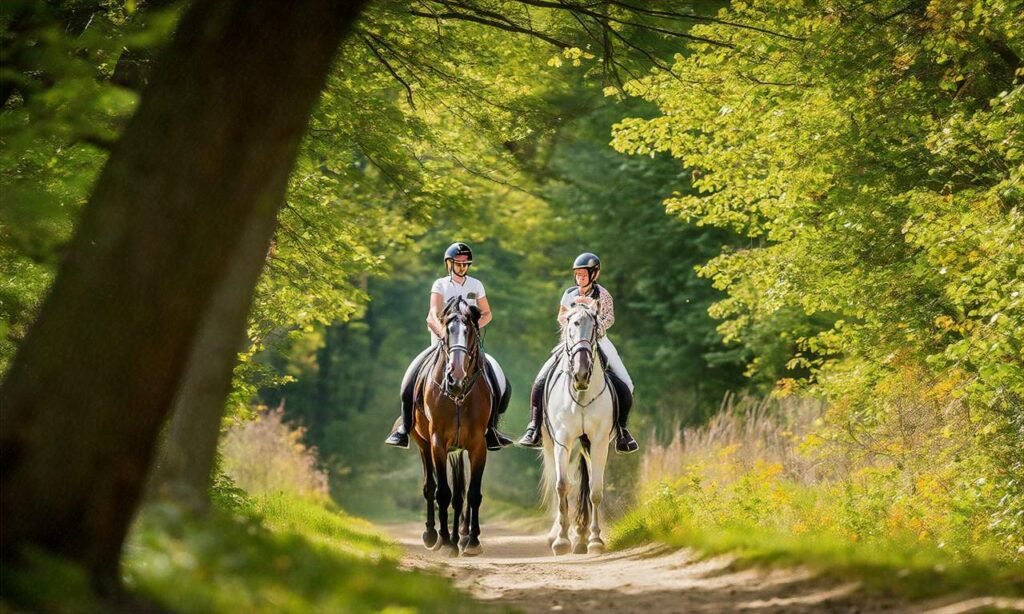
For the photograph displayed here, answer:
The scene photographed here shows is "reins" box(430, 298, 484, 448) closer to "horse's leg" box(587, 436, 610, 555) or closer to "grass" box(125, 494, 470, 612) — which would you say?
"horse's leg" box(587, 436, 610, 555)

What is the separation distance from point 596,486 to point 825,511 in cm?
259

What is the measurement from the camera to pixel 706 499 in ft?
46.9

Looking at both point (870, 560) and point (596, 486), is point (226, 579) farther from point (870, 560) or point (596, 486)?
point (596, 486)

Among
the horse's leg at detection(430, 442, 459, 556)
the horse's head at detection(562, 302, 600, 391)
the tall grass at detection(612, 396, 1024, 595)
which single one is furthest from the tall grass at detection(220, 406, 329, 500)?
the horse's head at detection(562, 302, 600, 391)

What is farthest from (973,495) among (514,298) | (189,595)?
(514,298)

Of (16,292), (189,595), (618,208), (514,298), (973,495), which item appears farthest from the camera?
(514,298)

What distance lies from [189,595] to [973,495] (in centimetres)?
813

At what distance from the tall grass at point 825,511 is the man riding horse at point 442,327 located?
2.20m

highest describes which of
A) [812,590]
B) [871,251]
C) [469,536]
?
[871,251]

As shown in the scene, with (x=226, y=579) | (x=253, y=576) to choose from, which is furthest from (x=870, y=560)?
(x=226, y=579)

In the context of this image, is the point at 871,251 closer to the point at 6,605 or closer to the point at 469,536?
the point at 469,536

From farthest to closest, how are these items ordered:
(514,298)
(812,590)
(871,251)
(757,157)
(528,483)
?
1. (514,298)
2. (528,483)
3. (757,157)
4. (871,251)
5. (812,590)

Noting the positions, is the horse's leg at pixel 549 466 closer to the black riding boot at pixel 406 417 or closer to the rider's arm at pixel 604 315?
the black riding boot at pixel 406 417

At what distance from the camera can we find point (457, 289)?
14.2 meters
